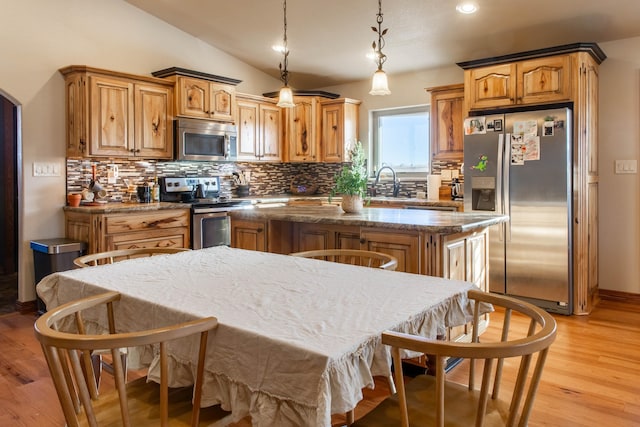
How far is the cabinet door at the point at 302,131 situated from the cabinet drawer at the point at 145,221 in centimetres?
188

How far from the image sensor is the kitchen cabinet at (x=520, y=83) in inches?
156

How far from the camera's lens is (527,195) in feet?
13.4

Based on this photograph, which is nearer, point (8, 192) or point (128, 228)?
point (128, 228)

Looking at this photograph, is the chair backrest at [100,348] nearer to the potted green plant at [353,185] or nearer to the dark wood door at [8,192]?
the potted green plant at [353,185]

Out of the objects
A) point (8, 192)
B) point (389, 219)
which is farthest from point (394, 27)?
point (8, 192)

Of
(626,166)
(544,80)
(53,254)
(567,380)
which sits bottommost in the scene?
(567,380)

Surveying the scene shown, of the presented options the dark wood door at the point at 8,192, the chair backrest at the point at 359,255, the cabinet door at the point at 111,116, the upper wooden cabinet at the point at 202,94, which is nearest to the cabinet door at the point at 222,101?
the upper wooden cabinet at the point at 202,94

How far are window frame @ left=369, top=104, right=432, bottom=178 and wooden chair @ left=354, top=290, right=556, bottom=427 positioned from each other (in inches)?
156

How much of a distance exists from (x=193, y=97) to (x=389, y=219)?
109 inches

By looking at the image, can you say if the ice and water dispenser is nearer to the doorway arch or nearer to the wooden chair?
the wooden chair

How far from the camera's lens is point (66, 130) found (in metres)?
4.35

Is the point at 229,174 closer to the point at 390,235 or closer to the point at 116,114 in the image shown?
the point at 116,114

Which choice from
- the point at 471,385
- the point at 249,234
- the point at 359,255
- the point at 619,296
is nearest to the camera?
the point at 471,385

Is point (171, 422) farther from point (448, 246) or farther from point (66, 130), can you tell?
point (66, 130)
